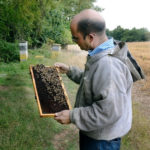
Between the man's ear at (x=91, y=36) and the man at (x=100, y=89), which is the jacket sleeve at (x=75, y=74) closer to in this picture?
the man at (x=100, y=89)

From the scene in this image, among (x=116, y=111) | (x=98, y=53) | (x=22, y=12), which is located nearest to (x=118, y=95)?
(x=116, y=111)

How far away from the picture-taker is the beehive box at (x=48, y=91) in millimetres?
2879

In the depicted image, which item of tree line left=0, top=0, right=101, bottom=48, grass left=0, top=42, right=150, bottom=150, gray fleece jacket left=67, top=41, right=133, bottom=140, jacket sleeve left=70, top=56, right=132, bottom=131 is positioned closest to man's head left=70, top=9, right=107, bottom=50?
gray fleece jacket left=67, top=41, right=133, bottom=140

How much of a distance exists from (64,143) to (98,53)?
97.9 inches

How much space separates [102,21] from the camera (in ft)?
Answer: 5.82

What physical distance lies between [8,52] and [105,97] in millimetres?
10359

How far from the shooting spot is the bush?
1088cm

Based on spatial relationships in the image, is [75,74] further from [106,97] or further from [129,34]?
[129,34]

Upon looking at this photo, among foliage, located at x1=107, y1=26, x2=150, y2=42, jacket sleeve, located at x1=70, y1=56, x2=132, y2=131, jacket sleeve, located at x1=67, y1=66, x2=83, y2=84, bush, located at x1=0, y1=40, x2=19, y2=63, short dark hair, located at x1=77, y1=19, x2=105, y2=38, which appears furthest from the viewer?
bush, located at x1=0, y1=40, x2=19, y2=63

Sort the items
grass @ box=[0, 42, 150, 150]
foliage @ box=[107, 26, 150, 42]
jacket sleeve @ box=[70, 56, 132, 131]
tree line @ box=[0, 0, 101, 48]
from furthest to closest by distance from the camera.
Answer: tree line @ box=[0, 0, 101, 48] < foliage @ box=[107, 26, 150, 42] < grass @ box=[0, 42, 150, 150] < jacket sleeve @ box=[70, 56, 132, 131]

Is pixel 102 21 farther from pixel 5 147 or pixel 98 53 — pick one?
pixel 5 147

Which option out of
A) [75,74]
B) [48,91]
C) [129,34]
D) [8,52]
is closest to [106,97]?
[75,74]

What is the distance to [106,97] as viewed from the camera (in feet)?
5.34

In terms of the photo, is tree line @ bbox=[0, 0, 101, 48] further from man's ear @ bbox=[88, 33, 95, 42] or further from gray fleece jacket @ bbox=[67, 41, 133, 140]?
gray fleece jacket @ bbox=[67, 41, 133, 140]
